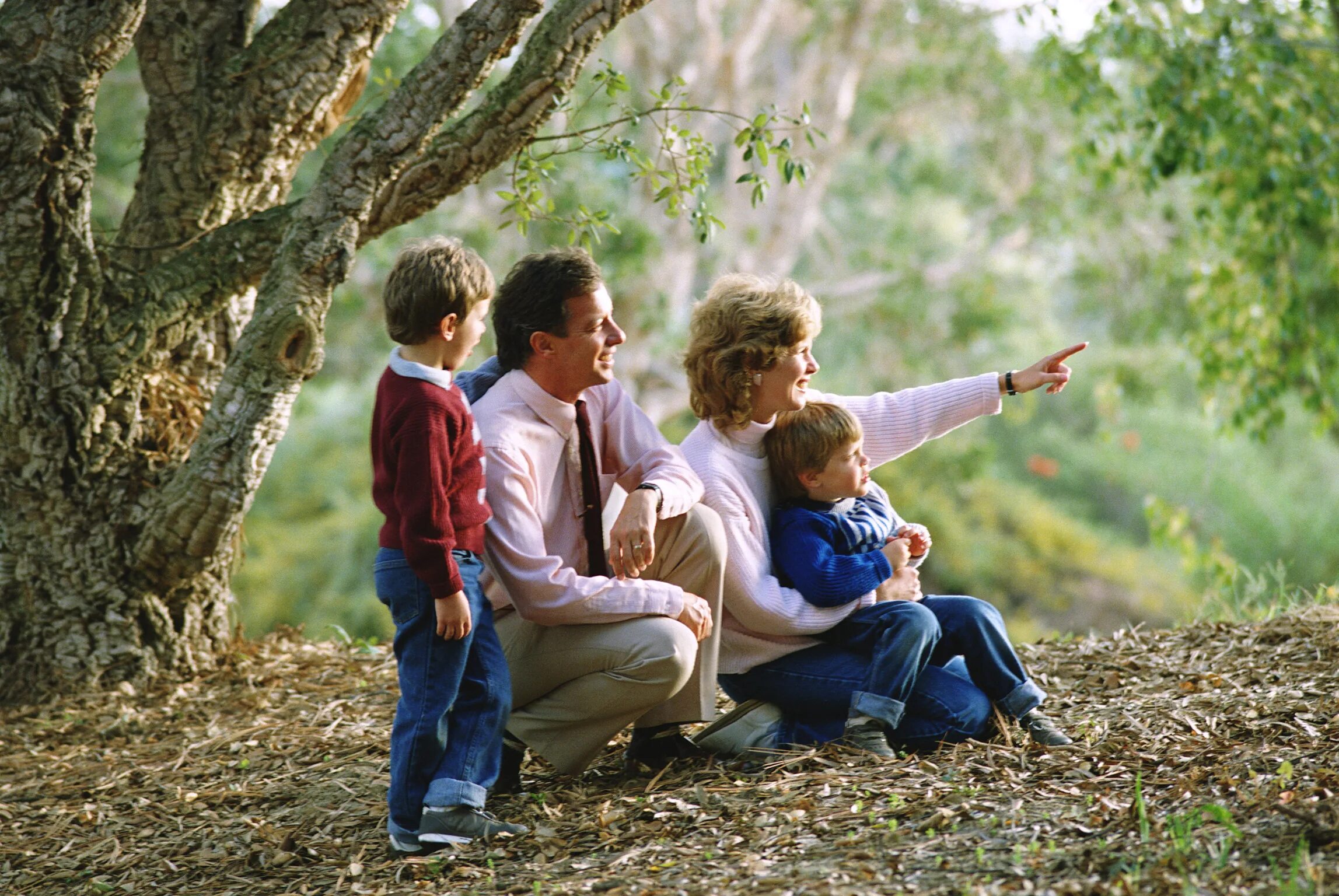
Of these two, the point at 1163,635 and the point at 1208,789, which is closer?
the point at 1208,789

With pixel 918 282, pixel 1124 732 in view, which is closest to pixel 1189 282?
pixel 918 282

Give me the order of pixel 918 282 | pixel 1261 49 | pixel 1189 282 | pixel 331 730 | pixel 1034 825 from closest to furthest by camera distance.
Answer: pixel 1034 825, pixel 331 730, pixel 1261 49, pixel 1189 282, pixel 918 282

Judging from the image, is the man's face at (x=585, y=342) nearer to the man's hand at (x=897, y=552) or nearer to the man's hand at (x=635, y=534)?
the man's hand at (x=635, y=534)

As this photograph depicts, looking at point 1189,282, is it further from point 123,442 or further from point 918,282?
point 123,442

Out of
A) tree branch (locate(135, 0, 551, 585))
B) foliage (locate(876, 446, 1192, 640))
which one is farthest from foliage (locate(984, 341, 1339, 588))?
tree branch (locate(135, 0, 551, 585))

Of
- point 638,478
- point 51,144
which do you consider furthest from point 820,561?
point 51,144

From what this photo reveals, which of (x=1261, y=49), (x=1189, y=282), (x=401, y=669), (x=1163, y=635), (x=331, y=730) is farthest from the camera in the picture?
(x=1189, y=282)

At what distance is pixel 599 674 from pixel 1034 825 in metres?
1.07

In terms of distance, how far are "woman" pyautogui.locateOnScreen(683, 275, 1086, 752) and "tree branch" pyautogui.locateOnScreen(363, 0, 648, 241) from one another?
0.86 m

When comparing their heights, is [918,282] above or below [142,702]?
above

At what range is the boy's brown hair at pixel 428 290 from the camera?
288 centimetres

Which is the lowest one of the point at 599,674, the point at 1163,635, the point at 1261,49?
the point at 1163,635

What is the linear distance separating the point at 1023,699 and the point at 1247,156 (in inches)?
169

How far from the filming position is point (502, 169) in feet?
35.9
